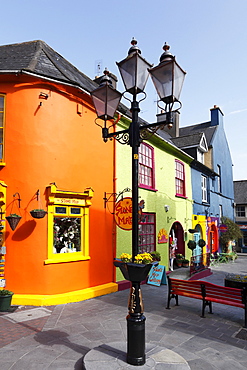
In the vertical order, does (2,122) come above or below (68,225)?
above

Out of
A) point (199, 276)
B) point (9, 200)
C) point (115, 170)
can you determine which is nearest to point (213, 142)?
point (199, 276)

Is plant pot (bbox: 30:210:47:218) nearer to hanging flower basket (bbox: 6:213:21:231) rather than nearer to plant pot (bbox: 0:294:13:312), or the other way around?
hanging flower basket (bbox: 6:213:21:231)

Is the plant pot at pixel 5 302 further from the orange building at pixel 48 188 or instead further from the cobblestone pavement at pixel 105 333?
the orange building at pixel 48 188

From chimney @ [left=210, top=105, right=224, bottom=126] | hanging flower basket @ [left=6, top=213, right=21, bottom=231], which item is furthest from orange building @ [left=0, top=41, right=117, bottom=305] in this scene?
chimney @ [left=210, top=105, right=224, bottom=126]

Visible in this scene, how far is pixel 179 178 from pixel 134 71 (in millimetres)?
12273

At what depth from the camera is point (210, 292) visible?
7098 mm

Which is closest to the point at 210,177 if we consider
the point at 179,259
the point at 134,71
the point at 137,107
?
the point at 179,259

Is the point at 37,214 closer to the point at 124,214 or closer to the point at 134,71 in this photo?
the point at 124,214

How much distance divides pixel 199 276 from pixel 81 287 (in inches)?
272

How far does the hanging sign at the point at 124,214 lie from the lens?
30.3 ft

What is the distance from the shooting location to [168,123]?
14.1ft

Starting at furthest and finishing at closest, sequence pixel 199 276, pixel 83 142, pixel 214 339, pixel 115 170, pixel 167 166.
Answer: pixel 167 166 → pixel 199 276 → pixel 115 170 → pixel 83 142 → pixel 214 339

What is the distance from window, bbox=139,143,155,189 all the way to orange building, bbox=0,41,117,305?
3.47 m

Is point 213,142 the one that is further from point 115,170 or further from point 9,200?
point 9,200
